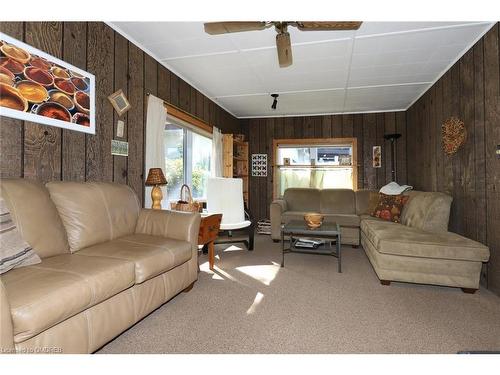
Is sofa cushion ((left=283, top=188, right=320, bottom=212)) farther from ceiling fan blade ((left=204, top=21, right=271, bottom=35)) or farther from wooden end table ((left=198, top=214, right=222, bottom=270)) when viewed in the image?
ceiling fan blade ((left=204, top=21, right=271, bottom=35))

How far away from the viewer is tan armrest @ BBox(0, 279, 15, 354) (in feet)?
3.16

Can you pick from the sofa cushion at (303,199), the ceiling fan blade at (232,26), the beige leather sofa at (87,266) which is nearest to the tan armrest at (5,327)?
the beige leather sofa at (87,266)

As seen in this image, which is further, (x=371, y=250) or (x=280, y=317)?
(x=371, y=250)

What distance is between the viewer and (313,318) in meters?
1.90

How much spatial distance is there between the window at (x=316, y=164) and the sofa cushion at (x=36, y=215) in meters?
4.41

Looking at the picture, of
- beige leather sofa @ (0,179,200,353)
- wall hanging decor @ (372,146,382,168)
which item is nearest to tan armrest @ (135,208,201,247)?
beige leather sofa @ (0,179,200,353)

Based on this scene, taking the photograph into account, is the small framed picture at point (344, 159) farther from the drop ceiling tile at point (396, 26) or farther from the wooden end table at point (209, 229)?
the wooden end table at point (209, 229)

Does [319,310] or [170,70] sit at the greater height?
[170,70]

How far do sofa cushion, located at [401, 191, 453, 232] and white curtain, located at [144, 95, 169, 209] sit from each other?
3.00 metres
